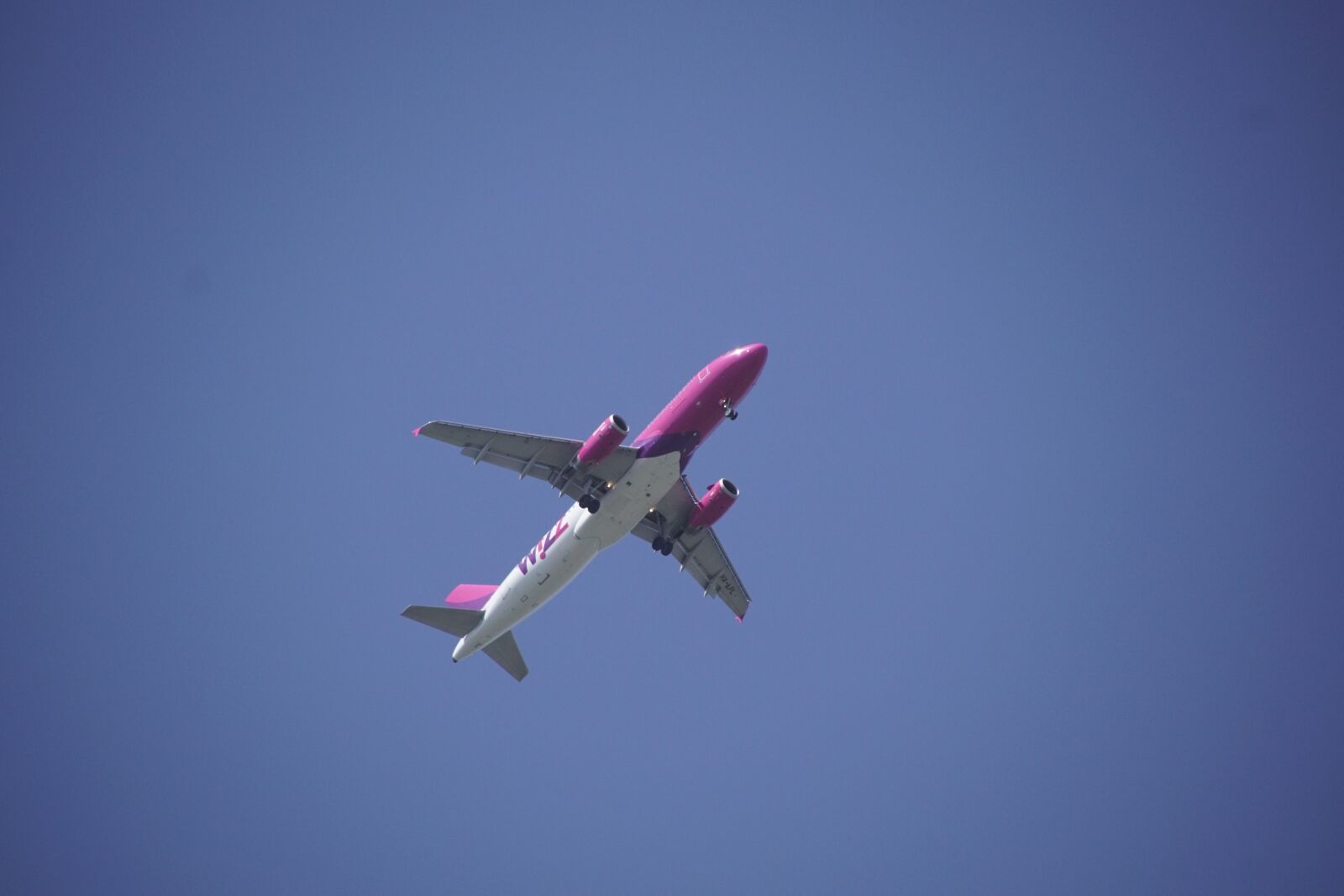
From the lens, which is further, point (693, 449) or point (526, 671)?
point (526, 671)

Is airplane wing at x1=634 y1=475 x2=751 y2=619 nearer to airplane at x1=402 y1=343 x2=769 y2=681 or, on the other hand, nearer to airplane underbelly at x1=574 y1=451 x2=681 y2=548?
airplane at x1=402 y1=343 x2=769 y2=681

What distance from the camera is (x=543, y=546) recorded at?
4428 cm

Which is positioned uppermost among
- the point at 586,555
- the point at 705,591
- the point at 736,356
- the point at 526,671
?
the point at 736,356

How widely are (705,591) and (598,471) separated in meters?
10.8

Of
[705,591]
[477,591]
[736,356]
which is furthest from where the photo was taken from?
[705,591]

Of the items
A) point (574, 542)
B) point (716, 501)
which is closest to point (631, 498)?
point (574, 542)

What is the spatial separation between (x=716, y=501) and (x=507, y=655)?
1300cm

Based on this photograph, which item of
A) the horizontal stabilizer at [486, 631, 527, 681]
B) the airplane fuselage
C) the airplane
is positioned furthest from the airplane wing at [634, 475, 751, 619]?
the horizontal stabilizer at [486, 631, 527, 681]

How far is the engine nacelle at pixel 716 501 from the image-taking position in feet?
152

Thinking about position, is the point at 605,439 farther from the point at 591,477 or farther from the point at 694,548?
the point at 694,548

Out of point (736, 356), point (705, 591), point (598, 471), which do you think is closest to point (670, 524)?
point (705, 591)

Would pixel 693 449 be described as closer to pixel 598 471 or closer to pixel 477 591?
pixel 598 471

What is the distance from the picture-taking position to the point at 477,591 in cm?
4781

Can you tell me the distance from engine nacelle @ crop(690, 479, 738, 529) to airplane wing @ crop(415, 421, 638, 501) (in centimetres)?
521
